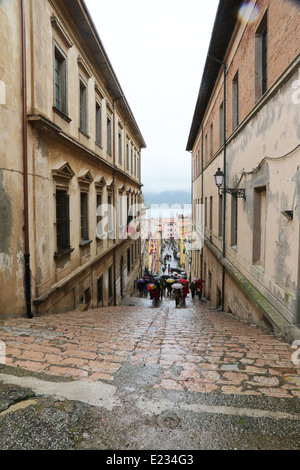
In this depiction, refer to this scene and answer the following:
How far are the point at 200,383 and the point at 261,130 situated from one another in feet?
18.9

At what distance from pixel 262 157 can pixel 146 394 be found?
18.7ft

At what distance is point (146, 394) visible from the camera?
3076 millimetres

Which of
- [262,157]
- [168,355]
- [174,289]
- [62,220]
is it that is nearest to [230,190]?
[262,157]

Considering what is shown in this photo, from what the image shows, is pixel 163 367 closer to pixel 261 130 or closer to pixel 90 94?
pixel 261 130

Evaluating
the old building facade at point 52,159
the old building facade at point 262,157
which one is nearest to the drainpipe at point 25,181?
the old building facade at point 52,159

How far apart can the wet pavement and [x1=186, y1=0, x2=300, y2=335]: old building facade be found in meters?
1.50

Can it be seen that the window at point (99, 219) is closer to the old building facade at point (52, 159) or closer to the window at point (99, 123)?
the old building facade at point (52, 159)

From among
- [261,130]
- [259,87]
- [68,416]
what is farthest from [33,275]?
[259,87]

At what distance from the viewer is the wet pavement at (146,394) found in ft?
7.85

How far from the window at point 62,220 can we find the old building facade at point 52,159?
0.10 feet

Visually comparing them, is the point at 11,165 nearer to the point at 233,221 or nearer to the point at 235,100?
the point at 233,221

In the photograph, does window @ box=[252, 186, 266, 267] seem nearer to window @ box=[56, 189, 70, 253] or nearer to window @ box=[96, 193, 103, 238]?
window @ box=[56, 189, 70, 253]

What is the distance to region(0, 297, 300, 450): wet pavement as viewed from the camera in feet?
7.85

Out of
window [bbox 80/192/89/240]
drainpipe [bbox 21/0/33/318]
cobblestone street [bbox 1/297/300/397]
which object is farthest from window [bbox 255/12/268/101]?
window [bbox 80/192/89/240]
